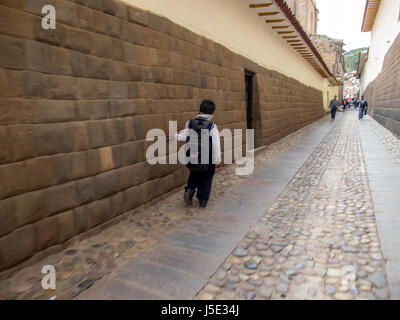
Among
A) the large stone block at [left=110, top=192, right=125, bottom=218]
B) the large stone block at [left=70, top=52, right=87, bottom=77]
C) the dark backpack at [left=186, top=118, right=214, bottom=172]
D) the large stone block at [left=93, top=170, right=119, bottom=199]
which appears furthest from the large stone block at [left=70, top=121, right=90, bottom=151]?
the dark backpack at [left=186, top=118, right=214, bottom=172]

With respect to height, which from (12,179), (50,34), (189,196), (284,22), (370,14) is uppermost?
(370,14)

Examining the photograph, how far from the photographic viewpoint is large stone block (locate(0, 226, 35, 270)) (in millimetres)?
2264

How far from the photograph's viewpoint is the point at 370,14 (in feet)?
72.2

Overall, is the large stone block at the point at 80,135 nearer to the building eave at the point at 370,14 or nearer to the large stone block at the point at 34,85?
the large stone block at the point at 34,85

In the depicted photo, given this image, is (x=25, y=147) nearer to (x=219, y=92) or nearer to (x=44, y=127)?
(x=44, y=127)

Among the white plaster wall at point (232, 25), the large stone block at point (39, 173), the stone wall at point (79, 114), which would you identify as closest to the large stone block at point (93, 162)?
the stone wall at point (79, 114)

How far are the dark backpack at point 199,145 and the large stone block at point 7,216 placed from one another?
209cm

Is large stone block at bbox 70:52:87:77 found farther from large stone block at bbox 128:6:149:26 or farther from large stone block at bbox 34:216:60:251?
large stone block at bbox 34:216:60:251

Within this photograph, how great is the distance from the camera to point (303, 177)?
5.37m

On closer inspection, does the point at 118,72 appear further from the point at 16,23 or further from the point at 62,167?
the point at 62,167

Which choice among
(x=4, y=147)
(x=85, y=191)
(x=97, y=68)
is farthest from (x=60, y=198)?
(x=97, y=68)

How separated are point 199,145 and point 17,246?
225 centimetres
